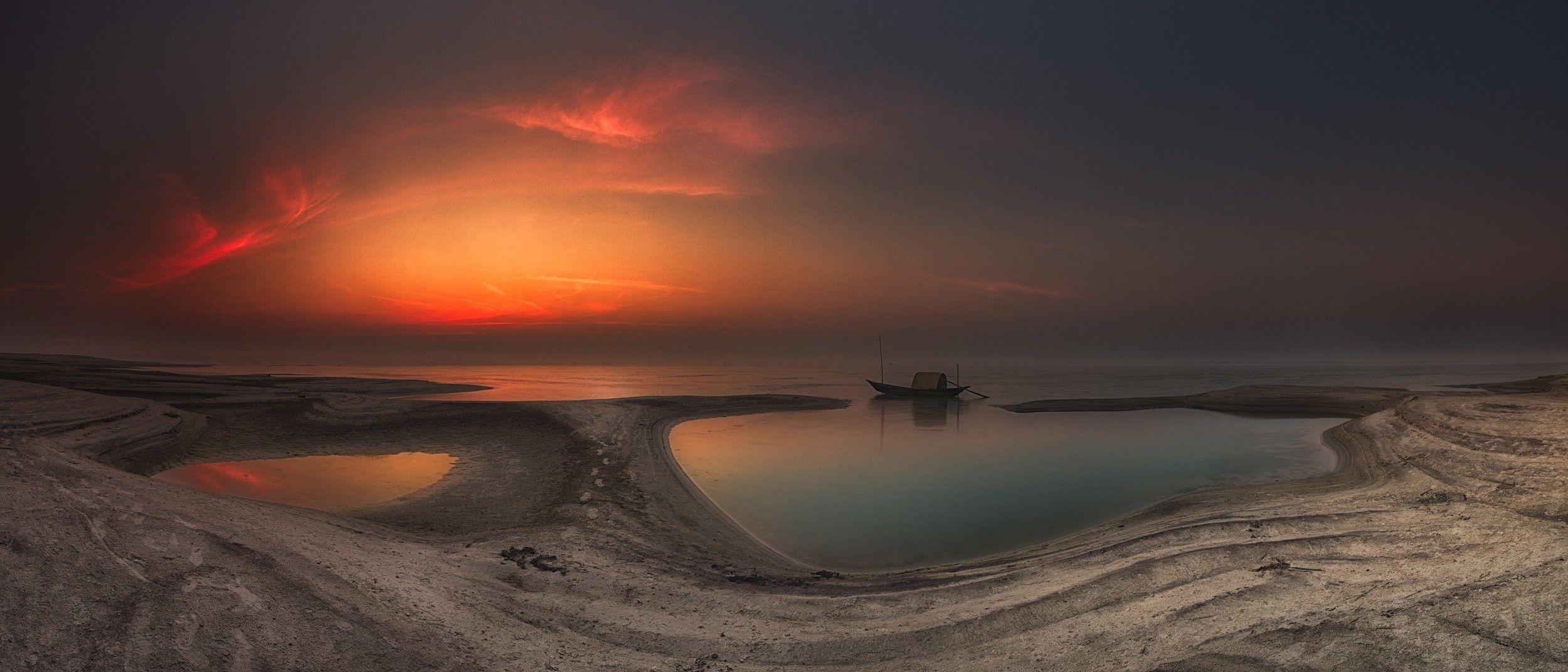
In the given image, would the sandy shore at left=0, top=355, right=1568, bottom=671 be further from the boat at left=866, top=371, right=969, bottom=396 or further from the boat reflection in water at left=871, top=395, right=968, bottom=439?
the boat at left=866, top=371, right=969, bottom=396

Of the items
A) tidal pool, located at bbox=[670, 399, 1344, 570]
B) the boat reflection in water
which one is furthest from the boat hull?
tidal pool, located at bbox=[670, 399, 1344, 570]

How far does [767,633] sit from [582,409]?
20.9 m

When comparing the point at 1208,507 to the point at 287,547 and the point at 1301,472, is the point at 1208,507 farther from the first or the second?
the point at 287,547

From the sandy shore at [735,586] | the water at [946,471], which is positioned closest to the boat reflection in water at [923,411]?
the water at [946,471]

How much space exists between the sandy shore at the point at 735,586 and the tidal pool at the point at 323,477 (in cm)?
230

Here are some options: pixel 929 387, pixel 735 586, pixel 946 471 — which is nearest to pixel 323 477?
pixel 735 586

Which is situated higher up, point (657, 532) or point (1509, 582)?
point (1509, 582)

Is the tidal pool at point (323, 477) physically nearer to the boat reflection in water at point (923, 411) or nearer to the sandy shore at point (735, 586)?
the sandy shore at point (735, 586)

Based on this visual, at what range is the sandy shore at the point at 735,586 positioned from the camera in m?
5.29

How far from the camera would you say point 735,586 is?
27.6 feet

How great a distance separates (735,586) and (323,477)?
13.1m

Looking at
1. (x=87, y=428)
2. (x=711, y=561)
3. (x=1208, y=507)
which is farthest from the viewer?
(x=87, y=428)

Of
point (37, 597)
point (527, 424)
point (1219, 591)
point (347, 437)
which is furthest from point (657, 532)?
point (347, 437)

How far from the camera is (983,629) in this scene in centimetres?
650
